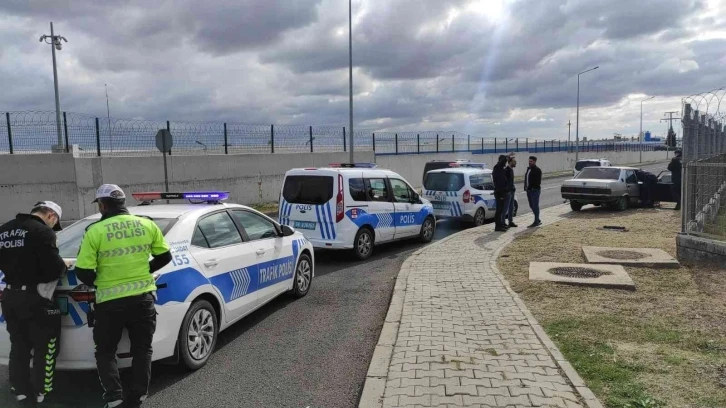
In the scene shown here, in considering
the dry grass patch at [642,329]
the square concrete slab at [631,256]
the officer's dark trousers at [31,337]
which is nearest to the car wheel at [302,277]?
the dry grass patch at [642,329]

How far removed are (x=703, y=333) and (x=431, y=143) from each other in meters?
27.3

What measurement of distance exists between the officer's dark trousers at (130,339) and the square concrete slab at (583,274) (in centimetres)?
545

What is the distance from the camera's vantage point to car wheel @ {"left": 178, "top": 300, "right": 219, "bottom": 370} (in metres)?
4.51

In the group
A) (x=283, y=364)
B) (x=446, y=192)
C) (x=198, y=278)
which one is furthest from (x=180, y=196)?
(x=446, y=192)

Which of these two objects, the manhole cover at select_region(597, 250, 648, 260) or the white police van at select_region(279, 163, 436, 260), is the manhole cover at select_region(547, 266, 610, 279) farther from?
the white police van at select_region(279, 163, 436, 260)

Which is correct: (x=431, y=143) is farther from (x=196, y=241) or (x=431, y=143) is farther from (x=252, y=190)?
(x=196, y=241)

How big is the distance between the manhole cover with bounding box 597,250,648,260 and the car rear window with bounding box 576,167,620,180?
8.66m

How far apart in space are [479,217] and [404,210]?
3827mm

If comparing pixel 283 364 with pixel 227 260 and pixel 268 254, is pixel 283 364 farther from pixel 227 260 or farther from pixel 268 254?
pixel 268 254

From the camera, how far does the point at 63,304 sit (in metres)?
3.98

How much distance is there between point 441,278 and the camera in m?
7.86

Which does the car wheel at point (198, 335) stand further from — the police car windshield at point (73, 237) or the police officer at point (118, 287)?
the police car windshield at point (73, 237)

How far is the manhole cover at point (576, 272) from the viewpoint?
757cm

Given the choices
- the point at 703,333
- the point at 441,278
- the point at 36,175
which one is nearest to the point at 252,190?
the point at 36,175
